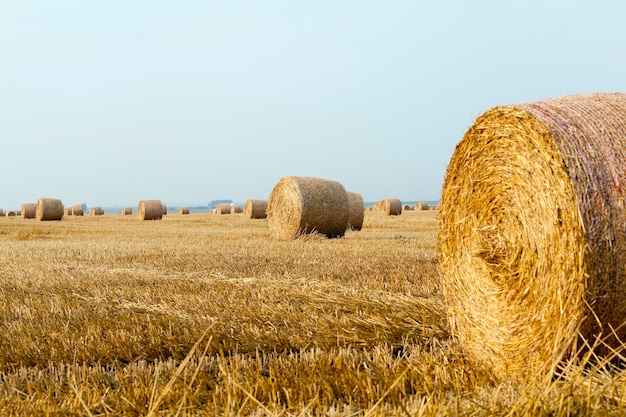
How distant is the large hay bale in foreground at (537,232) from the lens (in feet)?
10.5

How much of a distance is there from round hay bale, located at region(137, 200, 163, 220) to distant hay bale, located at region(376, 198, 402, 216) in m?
10.2

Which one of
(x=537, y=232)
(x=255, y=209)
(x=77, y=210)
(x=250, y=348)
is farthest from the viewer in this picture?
(x=77, y=210)

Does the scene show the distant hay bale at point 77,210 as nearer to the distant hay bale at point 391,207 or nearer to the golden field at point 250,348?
the distant hay bale at point 391,207

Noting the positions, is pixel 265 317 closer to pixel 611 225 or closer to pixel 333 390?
pixel 333 390

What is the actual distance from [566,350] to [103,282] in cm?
497

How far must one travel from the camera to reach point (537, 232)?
355 cm

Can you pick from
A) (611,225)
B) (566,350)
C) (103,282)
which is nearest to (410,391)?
(566,350)

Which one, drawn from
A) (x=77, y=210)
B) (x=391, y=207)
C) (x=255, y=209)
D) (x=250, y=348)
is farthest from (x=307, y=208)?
(x=77, y=210)

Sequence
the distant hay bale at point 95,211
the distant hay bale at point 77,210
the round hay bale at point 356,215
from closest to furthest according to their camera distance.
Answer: the round hay bale at point 356,215
the distant hay bale at point 77,210
the distant hay bale at point 95,211

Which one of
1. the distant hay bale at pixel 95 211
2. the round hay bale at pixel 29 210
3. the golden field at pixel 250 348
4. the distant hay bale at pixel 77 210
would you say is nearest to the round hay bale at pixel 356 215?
the golden field at pixel 250 348

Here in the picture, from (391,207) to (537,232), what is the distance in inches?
1073

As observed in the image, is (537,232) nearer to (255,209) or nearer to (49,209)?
(255,209)

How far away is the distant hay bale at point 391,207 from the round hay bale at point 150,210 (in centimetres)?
1024

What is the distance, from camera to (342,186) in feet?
48.5
